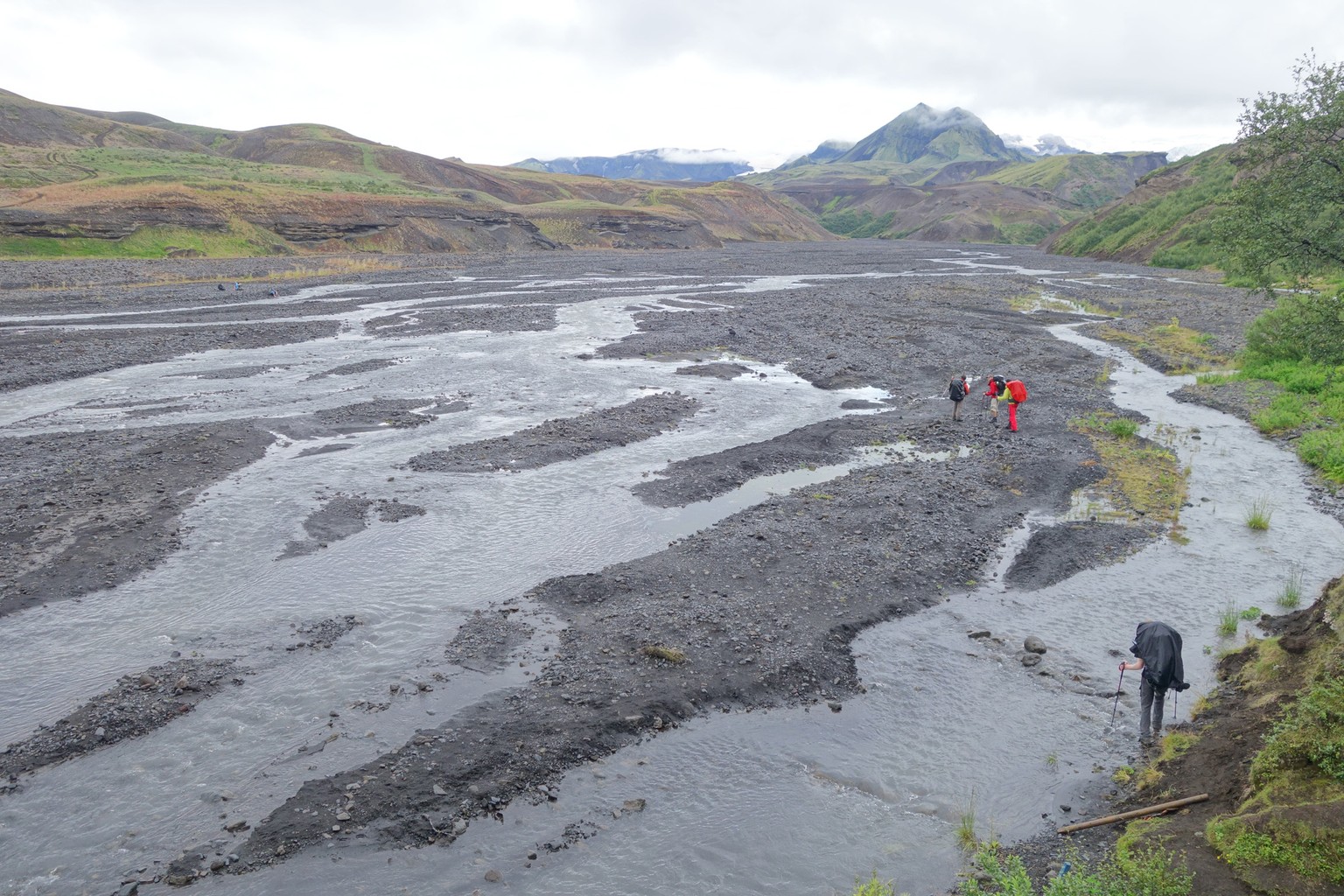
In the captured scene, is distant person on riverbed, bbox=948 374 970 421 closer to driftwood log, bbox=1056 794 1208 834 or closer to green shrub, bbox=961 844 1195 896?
driftwood log, bbox=1056 794 1208 834

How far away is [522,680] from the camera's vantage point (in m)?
12.7

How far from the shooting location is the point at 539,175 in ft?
604

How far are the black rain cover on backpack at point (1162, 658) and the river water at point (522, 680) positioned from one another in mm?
1026

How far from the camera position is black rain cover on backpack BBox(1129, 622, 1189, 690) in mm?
10922

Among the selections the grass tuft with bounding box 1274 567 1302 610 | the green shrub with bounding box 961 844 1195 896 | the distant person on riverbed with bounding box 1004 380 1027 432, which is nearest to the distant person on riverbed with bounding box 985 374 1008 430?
the distant person on riverbed with bounding box 1004 380 1027 432

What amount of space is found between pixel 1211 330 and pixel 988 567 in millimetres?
38767

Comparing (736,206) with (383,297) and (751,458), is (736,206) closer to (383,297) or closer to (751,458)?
(383,297)

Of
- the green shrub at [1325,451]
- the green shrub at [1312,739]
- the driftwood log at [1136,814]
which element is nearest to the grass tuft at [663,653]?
the driftwood log at [1136,814]

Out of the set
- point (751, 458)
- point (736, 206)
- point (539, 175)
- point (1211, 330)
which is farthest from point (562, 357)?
point (539, 175)

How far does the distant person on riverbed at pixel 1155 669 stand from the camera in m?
10.9

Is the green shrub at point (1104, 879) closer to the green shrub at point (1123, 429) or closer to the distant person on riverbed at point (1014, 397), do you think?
the distant person on riverbed at point (1014, 397)

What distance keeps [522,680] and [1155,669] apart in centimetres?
914

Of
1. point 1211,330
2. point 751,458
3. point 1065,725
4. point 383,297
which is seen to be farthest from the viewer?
point 383,297

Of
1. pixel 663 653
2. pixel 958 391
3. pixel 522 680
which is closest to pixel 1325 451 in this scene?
pixel 958 391
